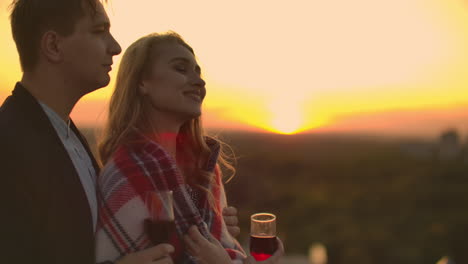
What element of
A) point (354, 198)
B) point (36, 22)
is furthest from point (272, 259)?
point (354, 198)

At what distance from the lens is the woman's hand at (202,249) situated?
7.80 feet

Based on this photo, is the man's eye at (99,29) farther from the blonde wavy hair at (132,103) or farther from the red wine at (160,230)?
the red wine at (160,230)

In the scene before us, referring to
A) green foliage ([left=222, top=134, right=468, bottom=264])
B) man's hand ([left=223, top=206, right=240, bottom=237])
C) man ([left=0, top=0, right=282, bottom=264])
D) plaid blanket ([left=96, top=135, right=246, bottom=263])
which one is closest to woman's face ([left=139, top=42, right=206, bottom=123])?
plaid blanket ([left=96, top=135, right=246, bottom=263])

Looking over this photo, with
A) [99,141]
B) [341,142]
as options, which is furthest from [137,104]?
[341,142]

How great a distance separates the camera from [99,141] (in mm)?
2914

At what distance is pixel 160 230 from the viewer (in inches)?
86.6

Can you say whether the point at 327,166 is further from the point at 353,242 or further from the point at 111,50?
the point at 111,50

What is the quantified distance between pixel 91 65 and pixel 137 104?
0.61 m

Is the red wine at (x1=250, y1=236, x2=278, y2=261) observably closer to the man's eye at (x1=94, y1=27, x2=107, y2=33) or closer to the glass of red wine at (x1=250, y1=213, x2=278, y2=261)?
the glass of red wine at (x1=250, y1=213, x2=278, y2=261)

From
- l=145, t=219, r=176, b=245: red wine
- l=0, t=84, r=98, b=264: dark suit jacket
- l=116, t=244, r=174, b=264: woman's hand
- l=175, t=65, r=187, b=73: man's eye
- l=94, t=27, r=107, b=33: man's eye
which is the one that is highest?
l=94, t=27, r=107, b=33: man's eye

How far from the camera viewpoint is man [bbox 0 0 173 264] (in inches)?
72.0

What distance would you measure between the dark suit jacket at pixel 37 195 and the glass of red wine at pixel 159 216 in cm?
28

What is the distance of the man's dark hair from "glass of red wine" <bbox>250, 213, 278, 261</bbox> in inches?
58.8

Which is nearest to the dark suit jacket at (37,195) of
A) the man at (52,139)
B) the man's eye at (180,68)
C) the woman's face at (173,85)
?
the man at (52,139)
